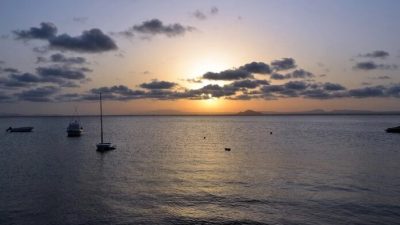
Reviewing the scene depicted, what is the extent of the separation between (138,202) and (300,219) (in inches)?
646

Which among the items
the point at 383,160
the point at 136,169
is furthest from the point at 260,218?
the point at 383,160

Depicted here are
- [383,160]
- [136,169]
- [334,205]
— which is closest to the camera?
[334,205]

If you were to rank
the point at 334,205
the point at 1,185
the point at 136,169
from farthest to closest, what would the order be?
the point at 136,169
the point at 1,185
the point at 334,205

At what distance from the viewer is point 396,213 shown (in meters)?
35.1

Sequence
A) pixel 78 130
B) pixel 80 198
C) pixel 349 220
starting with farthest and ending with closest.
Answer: pixel 78 130 < pixel 80 198 < pixel 349 220

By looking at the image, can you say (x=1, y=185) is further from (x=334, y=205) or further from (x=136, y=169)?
(x=334, y=205)

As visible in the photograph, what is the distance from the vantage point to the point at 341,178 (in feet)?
173

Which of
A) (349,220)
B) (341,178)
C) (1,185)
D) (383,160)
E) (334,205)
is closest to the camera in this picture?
(349,220)

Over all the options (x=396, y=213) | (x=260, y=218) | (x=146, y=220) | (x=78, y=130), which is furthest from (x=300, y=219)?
(x=78, y=130)

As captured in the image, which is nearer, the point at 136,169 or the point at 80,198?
the point at 80,198

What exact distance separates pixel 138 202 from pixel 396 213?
81.5 feet

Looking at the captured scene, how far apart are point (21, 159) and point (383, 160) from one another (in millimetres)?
71365

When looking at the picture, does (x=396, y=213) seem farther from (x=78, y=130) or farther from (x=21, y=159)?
(x=78, y=130)

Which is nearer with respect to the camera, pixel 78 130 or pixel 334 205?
pixel 334 205
